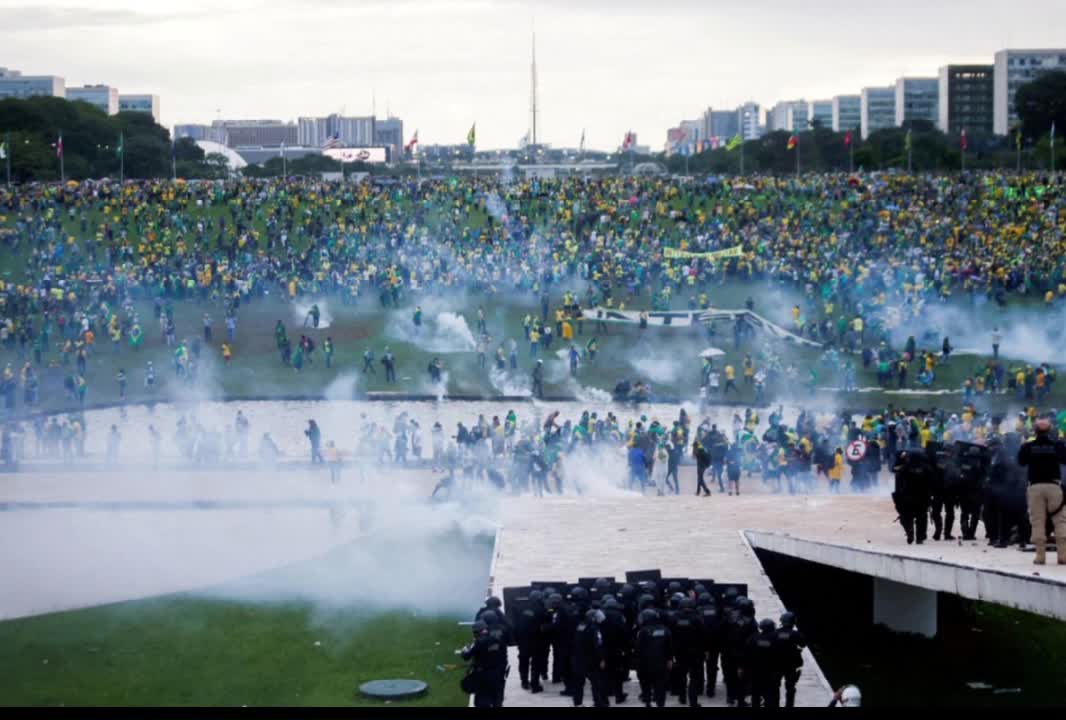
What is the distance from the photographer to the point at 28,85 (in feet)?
285

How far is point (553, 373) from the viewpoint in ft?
134

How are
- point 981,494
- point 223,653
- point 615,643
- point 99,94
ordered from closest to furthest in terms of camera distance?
1. point 615,643
2. point 981,494
3. point 223,653
4. point 99,94

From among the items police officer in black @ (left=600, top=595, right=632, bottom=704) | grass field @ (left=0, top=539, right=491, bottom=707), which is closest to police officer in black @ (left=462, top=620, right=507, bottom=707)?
police officer in black @ (left=600, top=595, right=632, bottom=704)

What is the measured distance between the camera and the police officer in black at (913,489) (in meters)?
16.2

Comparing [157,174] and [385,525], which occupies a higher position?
[157,174]

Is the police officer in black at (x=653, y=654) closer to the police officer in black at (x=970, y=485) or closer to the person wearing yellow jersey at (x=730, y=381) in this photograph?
the police officer in black at (x=970, y=485)

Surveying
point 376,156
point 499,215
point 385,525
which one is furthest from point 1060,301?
point 376,156

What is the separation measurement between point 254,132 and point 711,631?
16079 centimetres

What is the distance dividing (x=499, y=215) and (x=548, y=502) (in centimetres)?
3702

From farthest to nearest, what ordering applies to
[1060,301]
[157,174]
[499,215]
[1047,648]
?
[157,174]
[499,215]
[1060,301]
[1047,648]

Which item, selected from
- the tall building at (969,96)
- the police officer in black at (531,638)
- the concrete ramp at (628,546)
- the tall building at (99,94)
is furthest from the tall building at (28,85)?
the tall building at (969,96)

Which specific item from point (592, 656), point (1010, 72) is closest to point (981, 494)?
point (592, 656)

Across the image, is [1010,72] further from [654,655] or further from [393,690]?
[654,655]

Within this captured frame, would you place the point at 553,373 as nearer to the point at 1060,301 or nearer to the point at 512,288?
the point at 512,288
